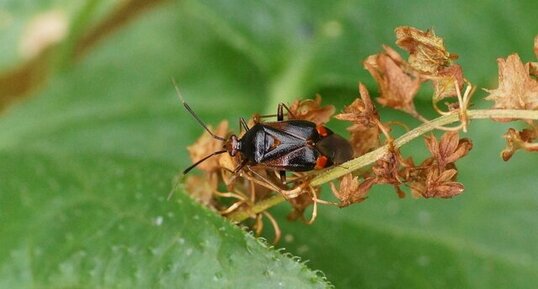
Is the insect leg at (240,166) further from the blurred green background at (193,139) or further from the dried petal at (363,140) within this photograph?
the dried petal at (363,140)

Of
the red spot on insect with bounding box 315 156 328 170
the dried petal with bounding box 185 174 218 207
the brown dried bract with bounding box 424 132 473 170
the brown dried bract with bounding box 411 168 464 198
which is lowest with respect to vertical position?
the dried petal with bounding box 185 174 218 207

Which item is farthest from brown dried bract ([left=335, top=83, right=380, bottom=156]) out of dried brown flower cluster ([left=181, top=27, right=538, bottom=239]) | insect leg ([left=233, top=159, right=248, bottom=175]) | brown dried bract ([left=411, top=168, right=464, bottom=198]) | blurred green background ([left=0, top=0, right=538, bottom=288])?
blurred green background ([left=0, top=0, right=538, bottom=288])

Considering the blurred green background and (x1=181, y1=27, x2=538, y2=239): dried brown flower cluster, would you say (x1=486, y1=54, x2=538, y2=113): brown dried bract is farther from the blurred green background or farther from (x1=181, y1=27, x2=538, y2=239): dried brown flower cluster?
the blurred green background

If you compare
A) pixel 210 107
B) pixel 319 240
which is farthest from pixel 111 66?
pixel 319 240

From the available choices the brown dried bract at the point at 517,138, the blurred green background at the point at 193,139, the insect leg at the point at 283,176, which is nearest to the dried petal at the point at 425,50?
the brown dried bract at the point at 517,138

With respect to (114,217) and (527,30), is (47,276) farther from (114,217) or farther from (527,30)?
(527,30)

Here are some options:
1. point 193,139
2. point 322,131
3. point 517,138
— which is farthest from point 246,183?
point 193,139

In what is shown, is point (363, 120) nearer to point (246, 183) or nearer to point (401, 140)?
point (401, 140)

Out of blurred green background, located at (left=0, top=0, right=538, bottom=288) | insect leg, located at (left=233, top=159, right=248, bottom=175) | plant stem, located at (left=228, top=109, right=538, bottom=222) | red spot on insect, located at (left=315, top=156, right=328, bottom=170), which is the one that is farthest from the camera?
blurred green background, located at (left=0, top=0, right=538, bottom=288)
